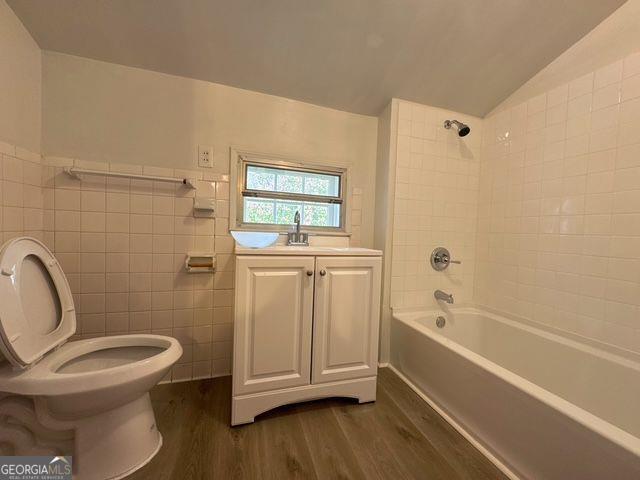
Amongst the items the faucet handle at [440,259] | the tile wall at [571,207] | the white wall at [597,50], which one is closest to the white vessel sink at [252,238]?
the faucet handle at [440,259]

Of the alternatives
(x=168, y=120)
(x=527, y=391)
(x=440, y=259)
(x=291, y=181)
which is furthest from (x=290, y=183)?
(x=527, y=391)

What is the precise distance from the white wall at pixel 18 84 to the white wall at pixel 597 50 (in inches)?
112

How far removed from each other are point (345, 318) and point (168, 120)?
5.06 ft

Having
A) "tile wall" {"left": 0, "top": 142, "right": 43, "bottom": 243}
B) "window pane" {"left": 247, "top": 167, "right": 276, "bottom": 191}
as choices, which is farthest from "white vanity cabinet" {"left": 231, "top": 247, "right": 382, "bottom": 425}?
"tile wall" {"left": 0, "top": 142, "right": 43, "bottom": 243}

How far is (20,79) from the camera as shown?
1.24 metres

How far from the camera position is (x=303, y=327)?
52.1 inches

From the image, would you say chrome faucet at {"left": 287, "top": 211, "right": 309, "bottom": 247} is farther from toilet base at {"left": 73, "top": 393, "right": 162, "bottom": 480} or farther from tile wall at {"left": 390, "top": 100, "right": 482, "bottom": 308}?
toilet base at {"left": 73, "top": 393, "right": 162, "bottom": 480}

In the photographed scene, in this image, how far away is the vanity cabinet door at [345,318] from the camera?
1.35 metres

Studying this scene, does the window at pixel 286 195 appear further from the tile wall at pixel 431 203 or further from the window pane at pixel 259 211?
the tile wall at pixel 431 203

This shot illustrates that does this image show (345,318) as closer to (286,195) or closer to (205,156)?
(286,195)

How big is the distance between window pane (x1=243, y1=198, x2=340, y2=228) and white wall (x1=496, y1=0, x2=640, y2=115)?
1536 millimetres

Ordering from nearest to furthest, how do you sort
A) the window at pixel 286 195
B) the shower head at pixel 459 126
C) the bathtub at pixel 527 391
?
the bathtub at pixel 527 391
the window at pixel 286 195
the shower head at pixel 459 126

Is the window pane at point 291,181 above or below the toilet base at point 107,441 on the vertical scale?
above

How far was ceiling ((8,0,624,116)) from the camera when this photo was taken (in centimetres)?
127
